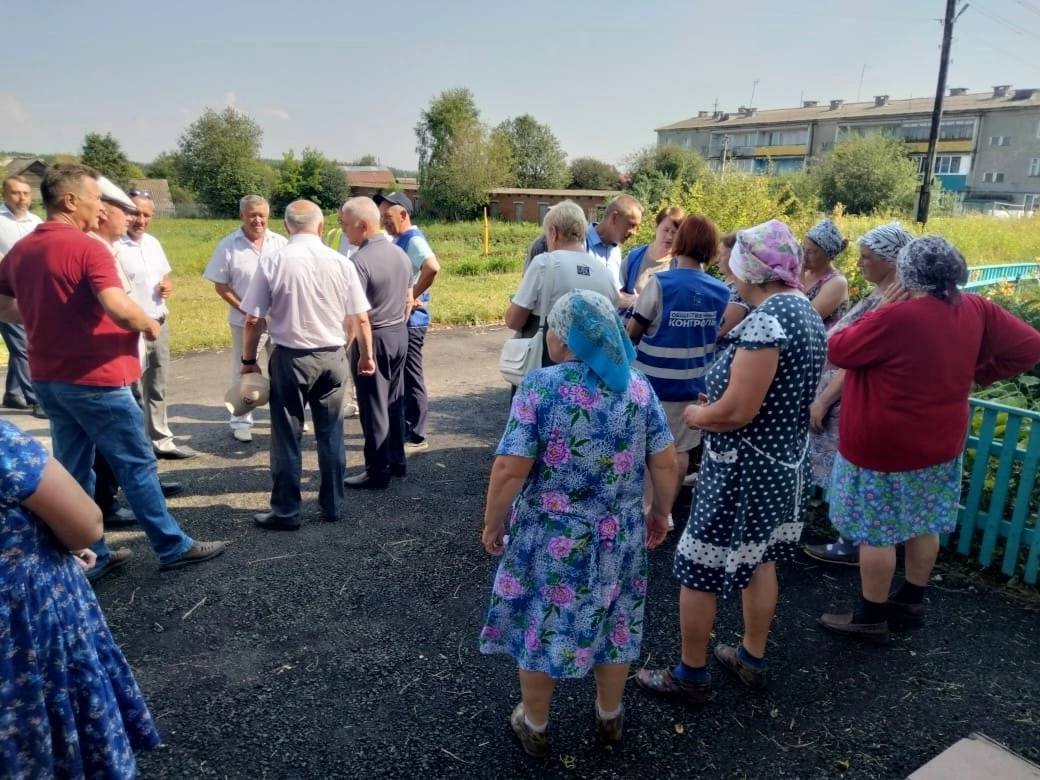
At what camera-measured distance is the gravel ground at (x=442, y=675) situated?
256 cm

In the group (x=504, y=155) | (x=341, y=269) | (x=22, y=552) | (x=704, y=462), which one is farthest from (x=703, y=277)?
(x=504, y=155)

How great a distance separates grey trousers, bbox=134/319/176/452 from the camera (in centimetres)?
527

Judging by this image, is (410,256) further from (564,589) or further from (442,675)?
(564,589)

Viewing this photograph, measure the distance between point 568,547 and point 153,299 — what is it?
13.8 feet

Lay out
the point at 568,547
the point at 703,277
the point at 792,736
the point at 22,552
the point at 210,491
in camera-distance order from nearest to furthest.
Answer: the point at 22,552
the point at 568,547
the point at 792,736
the point at 703,277
the point at 210,491

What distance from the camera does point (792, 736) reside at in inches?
106

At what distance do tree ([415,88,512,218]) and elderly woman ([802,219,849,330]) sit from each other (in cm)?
5678

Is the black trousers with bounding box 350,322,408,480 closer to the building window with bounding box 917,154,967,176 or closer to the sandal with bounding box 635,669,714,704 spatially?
the sandal with bounding box 635,669,714,704

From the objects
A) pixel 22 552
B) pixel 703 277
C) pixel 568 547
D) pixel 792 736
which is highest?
pixel 703 277

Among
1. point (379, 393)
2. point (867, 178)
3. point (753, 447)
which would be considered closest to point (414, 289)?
point (379, 393)

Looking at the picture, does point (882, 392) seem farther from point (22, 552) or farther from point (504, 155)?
point (504, 155)

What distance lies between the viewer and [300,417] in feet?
13.9

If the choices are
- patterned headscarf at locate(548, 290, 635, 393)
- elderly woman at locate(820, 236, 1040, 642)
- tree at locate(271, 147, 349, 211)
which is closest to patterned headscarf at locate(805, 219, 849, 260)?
elderly woman at locate(820, 236, 1040, 642)

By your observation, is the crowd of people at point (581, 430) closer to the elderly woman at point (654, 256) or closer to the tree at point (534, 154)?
the elderly woman at point (654, 256)
